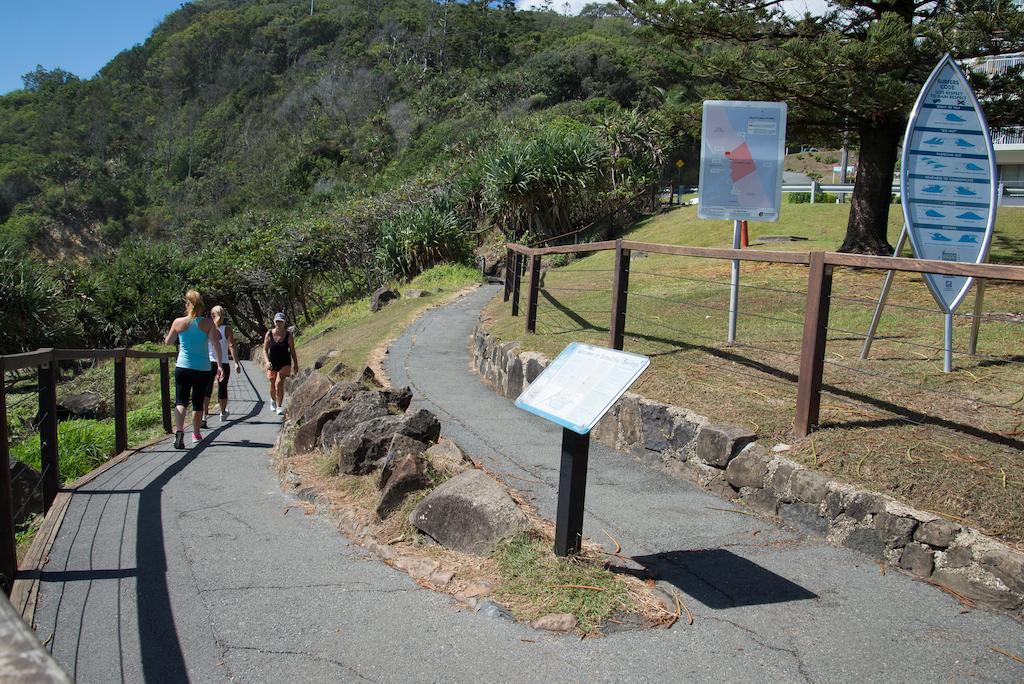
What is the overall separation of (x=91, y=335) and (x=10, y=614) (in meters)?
31.9

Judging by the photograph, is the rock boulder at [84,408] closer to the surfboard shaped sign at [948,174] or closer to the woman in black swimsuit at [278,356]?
the woman in black swimsuit at [278,356]

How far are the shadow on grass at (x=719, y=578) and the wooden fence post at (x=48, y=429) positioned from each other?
4.12m

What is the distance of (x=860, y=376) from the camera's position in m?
6.67

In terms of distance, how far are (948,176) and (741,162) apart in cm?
227

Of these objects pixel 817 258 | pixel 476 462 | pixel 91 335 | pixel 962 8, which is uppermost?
pixel 962 8

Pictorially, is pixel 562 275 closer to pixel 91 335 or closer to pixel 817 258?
pixel 817 258

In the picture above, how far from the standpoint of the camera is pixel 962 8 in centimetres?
1130

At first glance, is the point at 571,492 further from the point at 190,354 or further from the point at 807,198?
the point at 807,198

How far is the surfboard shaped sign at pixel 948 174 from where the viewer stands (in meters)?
6.73

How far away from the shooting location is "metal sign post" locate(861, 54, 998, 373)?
6.73 m

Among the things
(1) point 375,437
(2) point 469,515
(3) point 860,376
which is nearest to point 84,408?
(1) point 375,437

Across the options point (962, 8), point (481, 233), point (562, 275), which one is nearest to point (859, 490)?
point (962, 8)

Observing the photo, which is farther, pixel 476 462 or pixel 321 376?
pixel 321 376

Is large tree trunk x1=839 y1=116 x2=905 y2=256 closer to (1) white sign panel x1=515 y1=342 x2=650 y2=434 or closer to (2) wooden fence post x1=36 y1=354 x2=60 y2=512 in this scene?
(1) white sign panel x1=515 y1=342 x2=650 y2=434
